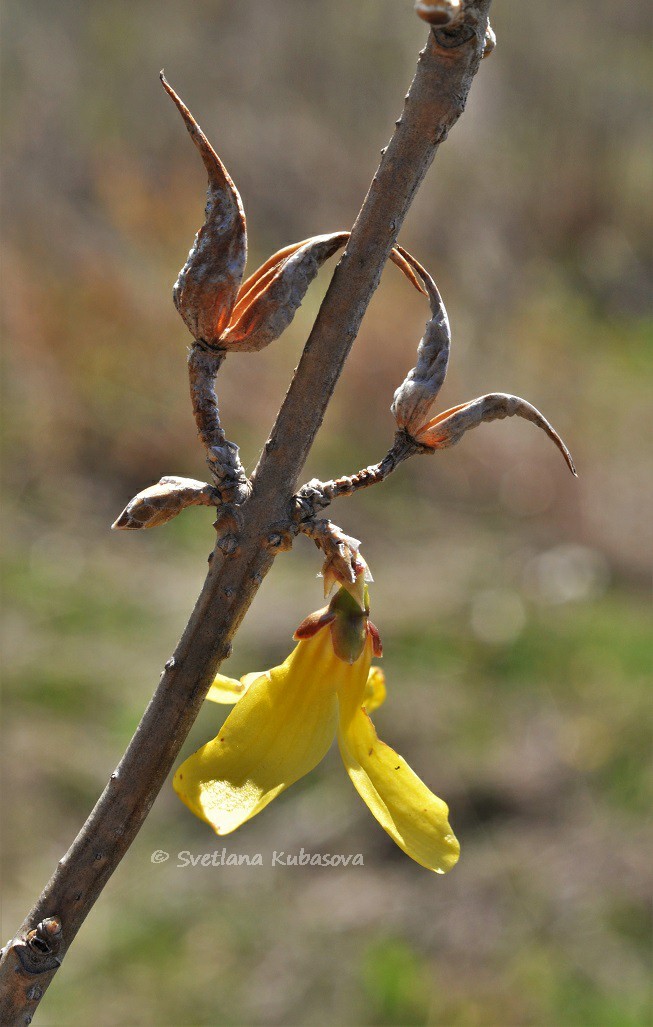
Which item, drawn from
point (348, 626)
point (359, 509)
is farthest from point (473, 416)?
point (359, 509)

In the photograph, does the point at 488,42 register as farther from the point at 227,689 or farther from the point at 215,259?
the point at 227,689

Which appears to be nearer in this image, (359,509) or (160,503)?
(160,503)

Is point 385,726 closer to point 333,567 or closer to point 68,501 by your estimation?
point 68,501

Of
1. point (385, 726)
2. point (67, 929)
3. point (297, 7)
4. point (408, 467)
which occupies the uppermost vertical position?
point (297, 7)

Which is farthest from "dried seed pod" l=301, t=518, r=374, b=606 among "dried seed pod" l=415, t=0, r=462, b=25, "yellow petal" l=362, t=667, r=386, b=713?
"dried seed pod" l=415, t=0, r=462, b=25

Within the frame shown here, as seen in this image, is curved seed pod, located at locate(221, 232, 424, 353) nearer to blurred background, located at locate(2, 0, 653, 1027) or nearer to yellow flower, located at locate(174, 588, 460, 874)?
yellow flower, located at locate(174, 588, 460, 874)

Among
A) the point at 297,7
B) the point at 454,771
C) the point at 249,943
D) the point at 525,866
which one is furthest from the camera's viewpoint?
the point at 297,7

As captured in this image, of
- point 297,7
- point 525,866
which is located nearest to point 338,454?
point 525,866
